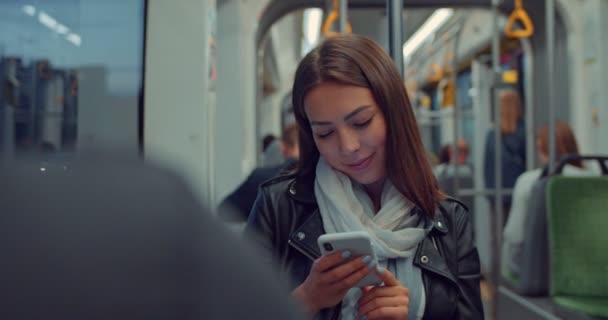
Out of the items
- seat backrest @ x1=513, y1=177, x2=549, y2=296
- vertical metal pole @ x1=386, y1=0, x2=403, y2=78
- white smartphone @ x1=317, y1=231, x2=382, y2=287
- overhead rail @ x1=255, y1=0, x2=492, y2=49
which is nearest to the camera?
white smartphone @ x1=317, y1=231, x2=382, y2=287

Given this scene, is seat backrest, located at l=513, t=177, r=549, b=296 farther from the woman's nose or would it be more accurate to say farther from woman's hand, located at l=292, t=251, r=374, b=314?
woman's hand, located at l=292, t=251, r=374, b=314

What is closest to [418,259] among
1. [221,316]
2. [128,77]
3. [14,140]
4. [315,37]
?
[221,316]

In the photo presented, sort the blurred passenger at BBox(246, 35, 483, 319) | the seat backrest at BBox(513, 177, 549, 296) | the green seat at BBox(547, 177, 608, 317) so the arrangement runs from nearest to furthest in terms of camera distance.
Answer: the blurred passenger at BBox(246, 35, 483, 319), the green seat at BBox(547, 177, 608, 317), the seat backrest at BBox(513, 177, 549, 296)

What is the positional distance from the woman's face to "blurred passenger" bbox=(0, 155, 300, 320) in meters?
0.90

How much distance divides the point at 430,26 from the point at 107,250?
370 inches

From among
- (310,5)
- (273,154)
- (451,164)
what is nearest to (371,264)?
(310,5)

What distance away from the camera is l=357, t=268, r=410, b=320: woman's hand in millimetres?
1145

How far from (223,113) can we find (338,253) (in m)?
3.88

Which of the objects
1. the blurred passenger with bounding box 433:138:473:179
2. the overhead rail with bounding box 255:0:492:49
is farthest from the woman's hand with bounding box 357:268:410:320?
the blurred passenger with bounding box 433:138:473:179

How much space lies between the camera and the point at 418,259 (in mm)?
1265

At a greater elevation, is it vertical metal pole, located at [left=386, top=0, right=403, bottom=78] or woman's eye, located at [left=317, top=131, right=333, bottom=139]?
vertical metal pole, located at [left=386, top=0, right=403, bottom=78]

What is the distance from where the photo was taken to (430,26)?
9289 millimetres

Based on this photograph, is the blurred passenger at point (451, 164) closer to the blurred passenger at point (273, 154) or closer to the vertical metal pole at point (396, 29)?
Answer: the blurred passenger at point (273, 154)

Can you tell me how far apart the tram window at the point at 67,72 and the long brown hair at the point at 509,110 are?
3.35 m
